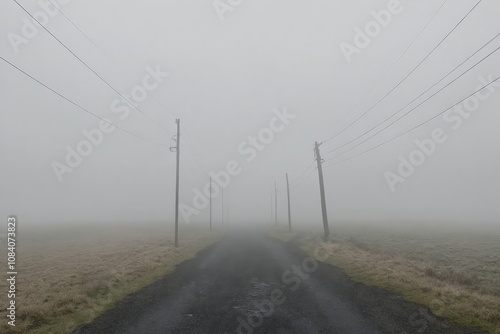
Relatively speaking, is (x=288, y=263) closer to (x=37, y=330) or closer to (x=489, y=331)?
(x=489, y=331)

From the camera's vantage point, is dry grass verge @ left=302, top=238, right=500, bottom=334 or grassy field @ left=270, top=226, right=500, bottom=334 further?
grassy field @ left=270, top=226, right=500, bottom=334

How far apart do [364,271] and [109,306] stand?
13.5m

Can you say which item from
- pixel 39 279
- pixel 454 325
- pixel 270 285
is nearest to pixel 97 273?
pixel 39 279

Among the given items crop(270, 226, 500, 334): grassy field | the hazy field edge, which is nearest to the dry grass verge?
crop(270, 226, 500, 334): grassy field

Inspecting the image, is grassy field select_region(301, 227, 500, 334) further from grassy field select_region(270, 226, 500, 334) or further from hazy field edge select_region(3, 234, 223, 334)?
hazy field edge select_region(3, 234, 223, 334)

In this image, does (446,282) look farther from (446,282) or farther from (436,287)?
(436,287)

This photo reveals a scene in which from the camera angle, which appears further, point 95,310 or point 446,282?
point 446,282

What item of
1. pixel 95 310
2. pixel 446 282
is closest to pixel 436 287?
pixel 446 282

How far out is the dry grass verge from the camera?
9.85 metres

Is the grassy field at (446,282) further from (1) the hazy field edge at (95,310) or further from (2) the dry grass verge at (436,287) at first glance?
(1) the hazy field edge at (95,310)

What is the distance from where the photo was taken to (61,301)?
11617 millimetres

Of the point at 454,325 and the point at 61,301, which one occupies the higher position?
→ the point at 61,301

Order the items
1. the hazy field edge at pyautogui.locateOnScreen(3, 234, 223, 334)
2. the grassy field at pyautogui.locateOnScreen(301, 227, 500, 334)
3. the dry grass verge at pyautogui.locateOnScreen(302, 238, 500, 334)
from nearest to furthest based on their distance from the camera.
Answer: the hazy field edge at pyautogui.locateOnScreen(3, 234, 223, 334) < the dry grass verge at pyautogui.locateOnScreen(302, 238, 500, 334) < the grassy field at pyautogui.locateOnScreen(301, 227, 500, 334)

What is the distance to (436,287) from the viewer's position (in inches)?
516
